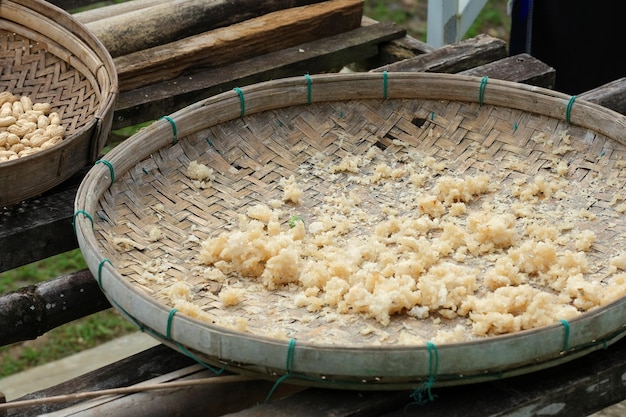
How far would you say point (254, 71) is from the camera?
3.12 metres

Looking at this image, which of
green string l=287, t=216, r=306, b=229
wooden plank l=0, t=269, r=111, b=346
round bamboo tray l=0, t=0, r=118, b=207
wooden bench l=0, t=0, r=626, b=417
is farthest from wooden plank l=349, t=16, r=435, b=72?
wooden plank l=0, t=269, r=111, b=346

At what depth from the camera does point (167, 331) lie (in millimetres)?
1693

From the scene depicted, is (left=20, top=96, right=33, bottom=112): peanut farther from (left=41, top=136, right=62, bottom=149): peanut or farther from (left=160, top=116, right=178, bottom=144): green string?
(left=160, top=116, right=178, bottom=144): green string

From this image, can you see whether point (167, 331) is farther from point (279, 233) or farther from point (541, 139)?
point (541, 139)

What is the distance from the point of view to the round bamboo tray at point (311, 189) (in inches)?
63.4

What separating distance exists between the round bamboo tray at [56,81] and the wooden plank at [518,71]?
1.14 meters

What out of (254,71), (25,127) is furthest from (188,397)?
(254,71)

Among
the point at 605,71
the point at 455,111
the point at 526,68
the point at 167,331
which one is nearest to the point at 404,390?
the point at 167,331

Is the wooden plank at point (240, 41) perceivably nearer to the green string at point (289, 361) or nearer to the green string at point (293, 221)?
the green string at point (293, 221)

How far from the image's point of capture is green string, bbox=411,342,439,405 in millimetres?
1575

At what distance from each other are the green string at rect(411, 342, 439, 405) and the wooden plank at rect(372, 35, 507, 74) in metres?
1.46

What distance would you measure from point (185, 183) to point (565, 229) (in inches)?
35.4

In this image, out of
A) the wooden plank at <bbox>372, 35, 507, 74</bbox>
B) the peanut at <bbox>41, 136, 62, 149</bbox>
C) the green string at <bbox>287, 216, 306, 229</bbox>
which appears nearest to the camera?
the green string at <bbox>287, 216, 306, 229</bbox>

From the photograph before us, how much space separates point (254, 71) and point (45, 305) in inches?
48.0
